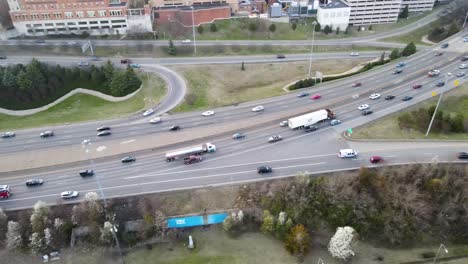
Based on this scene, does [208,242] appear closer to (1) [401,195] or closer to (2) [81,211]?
(2) [81,211]

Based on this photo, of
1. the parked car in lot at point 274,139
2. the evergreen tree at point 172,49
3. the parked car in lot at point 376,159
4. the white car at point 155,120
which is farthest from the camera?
the evergreen tree at point 172,49

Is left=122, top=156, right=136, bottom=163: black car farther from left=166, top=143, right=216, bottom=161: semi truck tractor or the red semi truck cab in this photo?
the red semi truck cab

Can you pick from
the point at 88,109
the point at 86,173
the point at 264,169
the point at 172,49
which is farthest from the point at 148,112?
the point at 264,169

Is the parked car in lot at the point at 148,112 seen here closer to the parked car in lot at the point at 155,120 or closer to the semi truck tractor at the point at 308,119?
the parked car in lot at the point at 155,120

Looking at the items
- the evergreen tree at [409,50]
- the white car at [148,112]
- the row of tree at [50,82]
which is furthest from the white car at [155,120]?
the evergreen tree at [409,50]

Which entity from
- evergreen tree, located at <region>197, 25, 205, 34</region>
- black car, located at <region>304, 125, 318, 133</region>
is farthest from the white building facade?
black car, located at <region>304, 125, 318, 133</region>

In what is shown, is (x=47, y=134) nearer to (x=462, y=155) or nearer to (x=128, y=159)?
(x=128, y=159)

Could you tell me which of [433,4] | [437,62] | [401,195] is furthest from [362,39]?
[401,195]
